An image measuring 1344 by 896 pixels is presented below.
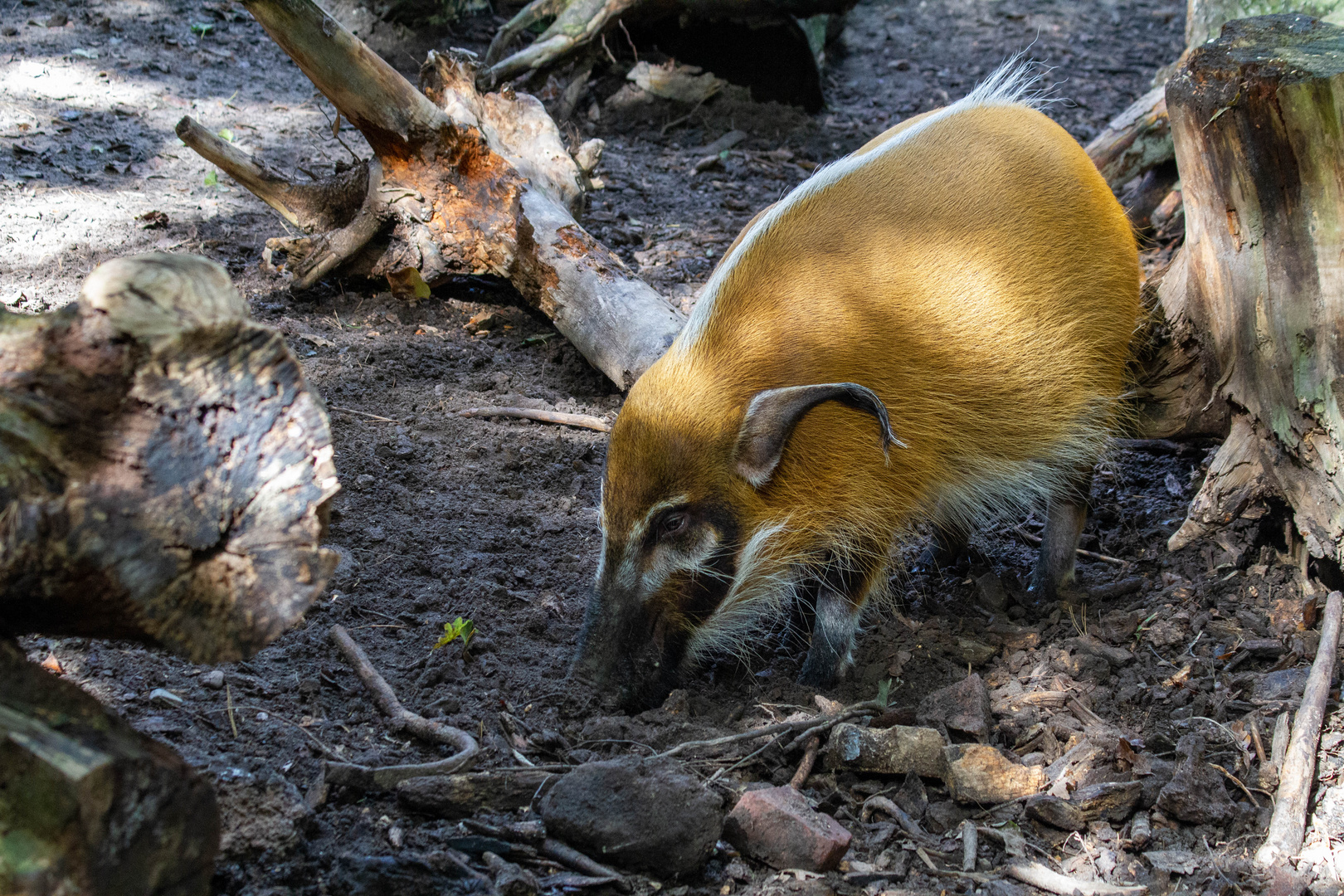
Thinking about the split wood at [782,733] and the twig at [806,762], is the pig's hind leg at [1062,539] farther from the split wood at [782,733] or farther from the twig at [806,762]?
the twig at [806,762]

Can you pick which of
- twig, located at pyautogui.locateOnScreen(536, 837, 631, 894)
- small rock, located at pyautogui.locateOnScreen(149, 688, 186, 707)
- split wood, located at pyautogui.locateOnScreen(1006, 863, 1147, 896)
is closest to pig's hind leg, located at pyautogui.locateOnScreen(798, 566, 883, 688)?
split wood, located at pyautogui.locateOnScreen(1006, 863, 1147, 896)

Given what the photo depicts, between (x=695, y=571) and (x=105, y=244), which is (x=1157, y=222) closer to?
(x=695, y=571)

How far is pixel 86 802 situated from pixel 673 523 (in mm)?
1874

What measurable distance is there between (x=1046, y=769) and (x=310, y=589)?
1.92m

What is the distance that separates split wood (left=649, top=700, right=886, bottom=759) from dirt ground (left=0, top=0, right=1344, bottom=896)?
50 millimetres

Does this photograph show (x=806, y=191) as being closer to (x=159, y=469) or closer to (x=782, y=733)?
(x=782, y=733)

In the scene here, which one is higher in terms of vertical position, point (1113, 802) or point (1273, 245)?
point (1273, 245)

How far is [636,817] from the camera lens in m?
2.03

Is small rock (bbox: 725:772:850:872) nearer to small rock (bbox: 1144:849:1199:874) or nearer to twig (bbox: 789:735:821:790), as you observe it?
twig (bbox: 789:735:821:790)

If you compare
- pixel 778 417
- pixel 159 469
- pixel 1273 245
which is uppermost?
pixel 1273 245

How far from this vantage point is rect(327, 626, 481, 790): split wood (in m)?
2.07

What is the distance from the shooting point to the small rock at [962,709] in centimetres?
270

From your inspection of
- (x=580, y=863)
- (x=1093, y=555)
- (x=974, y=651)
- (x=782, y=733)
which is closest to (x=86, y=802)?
(x=580, y=863)

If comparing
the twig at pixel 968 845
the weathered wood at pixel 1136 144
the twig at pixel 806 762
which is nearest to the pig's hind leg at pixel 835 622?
the twig at pixel 806 762
